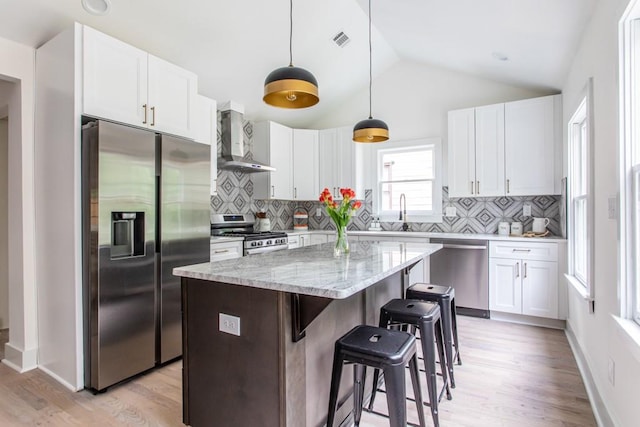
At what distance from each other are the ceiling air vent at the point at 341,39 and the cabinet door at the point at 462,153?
5.08 ft

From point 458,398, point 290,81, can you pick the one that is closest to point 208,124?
point 290,81

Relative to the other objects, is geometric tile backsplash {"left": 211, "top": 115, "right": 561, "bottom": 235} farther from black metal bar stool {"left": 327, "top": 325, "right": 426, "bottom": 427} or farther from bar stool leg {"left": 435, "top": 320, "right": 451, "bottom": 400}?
black metal bar stool {"left": 327, "top": 325, "right": 426, "bottom": 427}

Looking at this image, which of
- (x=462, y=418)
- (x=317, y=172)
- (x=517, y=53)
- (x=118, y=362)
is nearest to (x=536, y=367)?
(x=462, y=418)

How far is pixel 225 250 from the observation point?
11.5ft

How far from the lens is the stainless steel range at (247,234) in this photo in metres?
3.82

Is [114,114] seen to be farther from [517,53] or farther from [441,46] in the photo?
[517,53]

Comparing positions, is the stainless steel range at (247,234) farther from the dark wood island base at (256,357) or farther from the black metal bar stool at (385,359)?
the black metal bar stool at (385,359)

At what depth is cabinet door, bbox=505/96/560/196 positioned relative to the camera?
377 cm

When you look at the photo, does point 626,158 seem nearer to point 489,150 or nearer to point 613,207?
point 613,207

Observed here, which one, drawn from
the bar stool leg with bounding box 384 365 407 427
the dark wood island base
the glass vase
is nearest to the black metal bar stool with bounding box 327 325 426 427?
the bar stool leg with bounding box 384 365 407 427

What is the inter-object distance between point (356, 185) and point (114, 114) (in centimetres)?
325

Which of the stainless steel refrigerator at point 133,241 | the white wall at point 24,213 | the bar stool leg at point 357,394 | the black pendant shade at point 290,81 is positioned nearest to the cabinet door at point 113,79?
the stainless steel refrigerator at point 133,241

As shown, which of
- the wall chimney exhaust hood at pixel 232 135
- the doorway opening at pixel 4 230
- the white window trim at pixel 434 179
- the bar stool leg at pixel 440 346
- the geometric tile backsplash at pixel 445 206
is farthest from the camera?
the white window trim at pixel 434 179

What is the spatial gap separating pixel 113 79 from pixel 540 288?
4.32 meters
